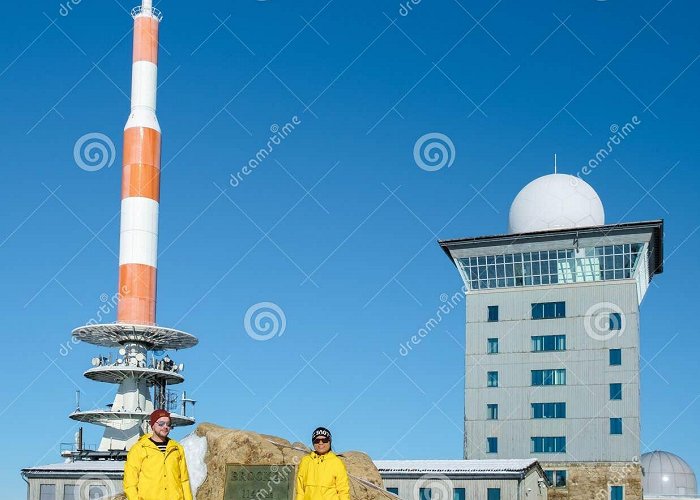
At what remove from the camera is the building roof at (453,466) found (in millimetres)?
50125

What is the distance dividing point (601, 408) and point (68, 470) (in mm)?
37537

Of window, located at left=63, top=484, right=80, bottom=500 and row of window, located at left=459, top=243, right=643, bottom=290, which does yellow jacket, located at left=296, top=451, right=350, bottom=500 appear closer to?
window, located at left=63, top=484, right=80, bottom=500

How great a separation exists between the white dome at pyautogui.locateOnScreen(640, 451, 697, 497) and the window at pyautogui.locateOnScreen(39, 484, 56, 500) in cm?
5346

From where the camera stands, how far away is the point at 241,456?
24.9 m

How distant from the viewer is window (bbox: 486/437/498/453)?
7175cm

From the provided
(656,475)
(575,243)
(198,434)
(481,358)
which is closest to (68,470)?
(198,434)

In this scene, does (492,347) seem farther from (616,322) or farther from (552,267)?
(616,322)

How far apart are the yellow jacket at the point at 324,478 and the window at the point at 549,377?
197 ft

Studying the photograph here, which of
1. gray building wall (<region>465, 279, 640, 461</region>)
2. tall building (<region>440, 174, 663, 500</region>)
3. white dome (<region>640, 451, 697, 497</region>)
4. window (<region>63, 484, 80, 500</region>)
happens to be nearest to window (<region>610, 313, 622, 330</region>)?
tall building (<region>440, 174, 663, 500</region>)

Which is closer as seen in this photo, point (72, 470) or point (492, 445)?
point (72, 470)

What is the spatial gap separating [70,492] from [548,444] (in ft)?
114

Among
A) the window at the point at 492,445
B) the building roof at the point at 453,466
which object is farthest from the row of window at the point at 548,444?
the building roof at the point at 453,466

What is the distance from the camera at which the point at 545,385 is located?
71500 millimetres
